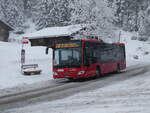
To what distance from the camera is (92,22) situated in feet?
111

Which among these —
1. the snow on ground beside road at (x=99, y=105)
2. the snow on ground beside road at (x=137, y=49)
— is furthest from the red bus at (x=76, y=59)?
the snow on ground beside road at (x=137, y=49)

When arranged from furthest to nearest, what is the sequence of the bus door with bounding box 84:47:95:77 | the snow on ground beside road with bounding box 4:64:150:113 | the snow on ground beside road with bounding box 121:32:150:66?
1. the snow on ground beside road with bounding box 121:32:150:66
2. the bus door with bounding box 84:47:95:77
3. the snow on ground beside road with bounding box 4:64:150:113

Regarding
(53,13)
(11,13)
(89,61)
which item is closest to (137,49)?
(53,13)

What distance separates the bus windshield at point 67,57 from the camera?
19.6 metres

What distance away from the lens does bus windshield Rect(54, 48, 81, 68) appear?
19.6m

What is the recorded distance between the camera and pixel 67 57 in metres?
19.8

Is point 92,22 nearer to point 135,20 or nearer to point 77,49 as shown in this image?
→ point 77,49

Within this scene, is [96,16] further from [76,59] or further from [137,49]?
[137,49]

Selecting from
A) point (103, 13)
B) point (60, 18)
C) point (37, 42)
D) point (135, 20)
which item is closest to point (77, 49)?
point (103, 13)

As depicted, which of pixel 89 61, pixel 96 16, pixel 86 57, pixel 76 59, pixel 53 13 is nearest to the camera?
pixel 76 59

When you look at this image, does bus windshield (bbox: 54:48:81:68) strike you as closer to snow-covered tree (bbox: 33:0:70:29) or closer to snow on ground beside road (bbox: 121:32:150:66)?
snow on ground beside road (bbox: 121:32:150:66)

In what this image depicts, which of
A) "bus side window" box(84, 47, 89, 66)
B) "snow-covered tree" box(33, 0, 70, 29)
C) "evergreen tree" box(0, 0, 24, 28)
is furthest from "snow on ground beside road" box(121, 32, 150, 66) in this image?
"evergreen tree" box(0, 0, 24, 28)

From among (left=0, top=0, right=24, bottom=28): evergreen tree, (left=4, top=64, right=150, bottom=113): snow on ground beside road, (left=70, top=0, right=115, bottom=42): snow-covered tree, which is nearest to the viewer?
(left=4, top=64, right=150, bottom=113): snow on ground beside road

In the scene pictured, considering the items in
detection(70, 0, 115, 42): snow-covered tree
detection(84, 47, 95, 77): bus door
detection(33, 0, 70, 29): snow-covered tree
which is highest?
detection(33, 0, 70, 29): snow-covered tree
